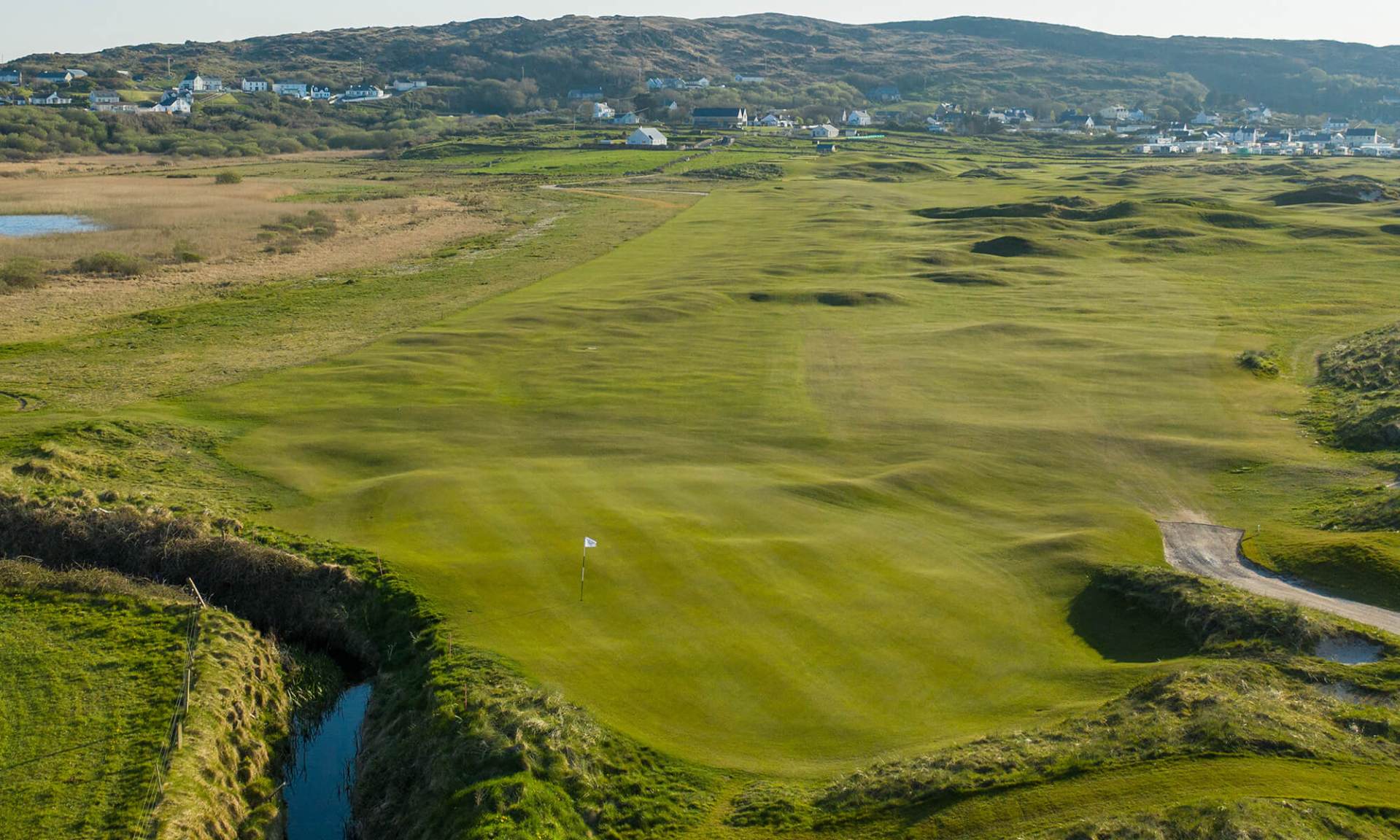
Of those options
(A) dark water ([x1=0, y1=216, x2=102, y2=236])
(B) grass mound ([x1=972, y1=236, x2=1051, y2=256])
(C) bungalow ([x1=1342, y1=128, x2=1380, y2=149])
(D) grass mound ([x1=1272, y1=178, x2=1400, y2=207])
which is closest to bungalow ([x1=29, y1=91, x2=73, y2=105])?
(A) dark water ([x1=0, y1=216, x2=102, y2=236])

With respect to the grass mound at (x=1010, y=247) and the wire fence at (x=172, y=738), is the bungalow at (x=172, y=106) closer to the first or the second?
the grass mound at (x=1010, y=247)

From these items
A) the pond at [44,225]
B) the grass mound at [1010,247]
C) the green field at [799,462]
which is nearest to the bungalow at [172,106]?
the pond at [44,225]

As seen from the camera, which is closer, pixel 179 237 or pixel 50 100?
pixel 179 237

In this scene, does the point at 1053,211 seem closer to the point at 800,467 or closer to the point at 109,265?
the point at 800,467

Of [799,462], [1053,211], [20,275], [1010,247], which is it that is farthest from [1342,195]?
[20,275]

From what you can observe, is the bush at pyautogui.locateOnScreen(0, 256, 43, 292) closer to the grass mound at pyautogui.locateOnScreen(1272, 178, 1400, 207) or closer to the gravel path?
the gravel path

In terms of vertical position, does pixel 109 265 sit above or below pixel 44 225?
below

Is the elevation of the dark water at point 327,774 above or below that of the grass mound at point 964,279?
below
